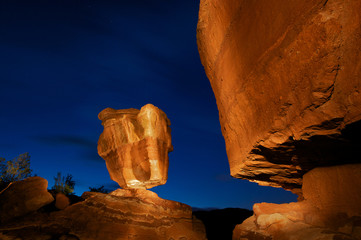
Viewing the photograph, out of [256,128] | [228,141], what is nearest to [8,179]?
[228,141]

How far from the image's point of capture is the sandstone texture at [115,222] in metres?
6.29

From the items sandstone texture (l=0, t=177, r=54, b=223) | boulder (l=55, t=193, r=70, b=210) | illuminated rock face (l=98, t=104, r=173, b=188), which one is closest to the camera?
sandstone texture (l=0, t=177, r=54, b=223)

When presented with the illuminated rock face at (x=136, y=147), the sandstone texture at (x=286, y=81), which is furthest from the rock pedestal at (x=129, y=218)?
the sandstone texture at (x=286, y=81)

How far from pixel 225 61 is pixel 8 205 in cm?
765

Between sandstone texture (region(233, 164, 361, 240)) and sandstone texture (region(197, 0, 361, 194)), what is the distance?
22 cm

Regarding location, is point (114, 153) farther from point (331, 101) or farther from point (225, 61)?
point (331, 101)

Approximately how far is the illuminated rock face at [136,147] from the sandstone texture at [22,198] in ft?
16.9

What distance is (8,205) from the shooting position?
6523mm

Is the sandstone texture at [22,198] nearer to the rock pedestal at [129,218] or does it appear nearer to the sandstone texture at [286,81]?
the rock pedestal at [129,218]

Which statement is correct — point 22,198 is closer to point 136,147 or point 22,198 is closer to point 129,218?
point 129,218

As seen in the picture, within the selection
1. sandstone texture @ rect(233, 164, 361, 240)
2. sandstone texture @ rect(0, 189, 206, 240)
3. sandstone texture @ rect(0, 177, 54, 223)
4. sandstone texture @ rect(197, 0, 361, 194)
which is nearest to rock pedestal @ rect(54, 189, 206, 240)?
sandstone texture @ rect(0, 189, 206, 240)

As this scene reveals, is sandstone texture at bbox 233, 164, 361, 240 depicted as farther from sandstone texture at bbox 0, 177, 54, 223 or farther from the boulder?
the boulder

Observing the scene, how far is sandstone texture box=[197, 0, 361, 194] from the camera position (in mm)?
1935

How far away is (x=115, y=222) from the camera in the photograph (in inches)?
307
